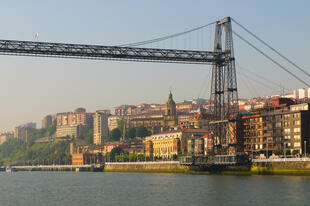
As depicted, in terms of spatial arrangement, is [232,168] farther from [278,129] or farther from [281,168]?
[278,129]

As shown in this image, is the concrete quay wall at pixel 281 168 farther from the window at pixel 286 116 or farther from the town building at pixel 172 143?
the town building at pixel 172 143

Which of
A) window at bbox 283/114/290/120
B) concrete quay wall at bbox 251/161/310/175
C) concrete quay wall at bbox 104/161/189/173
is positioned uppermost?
window at bbox 283/114/290/120

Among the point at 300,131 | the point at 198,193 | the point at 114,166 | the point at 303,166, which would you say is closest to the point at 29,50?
the point at 198,193

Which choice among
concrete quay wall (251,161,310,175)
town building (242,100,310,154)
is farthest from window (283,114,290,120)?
concrete quay wall (251,161,310,175)

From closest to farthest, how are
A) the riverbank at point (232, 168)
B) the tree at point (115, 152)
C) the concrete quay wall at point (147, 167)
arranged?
the riverbank at point (232, 168), the concrete quay wall at point (147, 167), the tree at point (115, 152)

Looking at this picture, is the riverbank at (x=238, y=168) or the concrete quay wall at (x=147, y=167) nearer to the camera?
the riverbank at (x=238, y=168)

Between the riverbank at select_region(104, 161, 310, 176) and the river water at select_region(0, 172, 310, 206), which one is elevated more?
the riverbank at select_region(104, 161, 310, 176)

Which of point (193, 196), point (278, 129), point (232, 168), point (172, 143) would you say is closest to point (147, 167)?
point (172, 143)

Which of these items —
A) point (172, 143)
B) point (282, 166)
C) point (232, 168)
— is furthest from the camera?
point (172, 143)

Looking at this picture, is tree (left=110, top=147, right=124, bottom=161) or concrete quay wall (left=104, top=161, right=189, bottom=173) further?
tree (left=110, top=147, right=124, bottom=161)

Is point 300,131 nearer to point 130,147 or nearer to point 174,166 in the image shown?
point 174,166

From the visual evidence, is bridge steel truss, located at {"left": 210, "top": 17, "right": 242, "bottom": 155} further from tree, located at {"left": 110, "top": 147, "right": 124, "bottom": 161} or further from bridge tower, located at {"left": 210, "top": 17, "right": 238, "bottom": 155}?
tree, located at {"left": 110, "top": 147, "right": 124, "bottom": 161}

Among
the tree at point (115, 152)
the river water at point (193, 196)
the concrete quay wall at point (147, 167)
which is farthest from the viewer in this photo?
the tree at point (115, 152)

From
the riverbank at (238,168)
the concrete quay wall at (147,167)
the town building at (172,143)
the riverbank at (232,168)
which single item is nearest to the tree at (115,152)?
the town building at (172,143)
